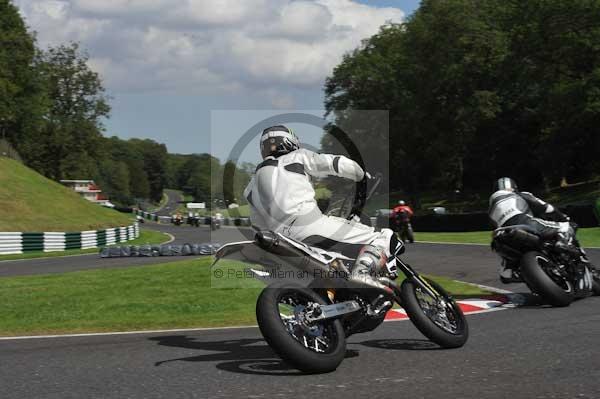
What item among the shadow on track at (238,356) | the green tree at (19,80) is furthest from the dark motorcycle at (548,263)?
the green tree at (19,80)

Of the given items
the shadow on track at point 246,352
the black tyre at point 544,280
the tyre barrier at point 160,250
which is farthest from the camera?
the tyre barrier at point 160,250

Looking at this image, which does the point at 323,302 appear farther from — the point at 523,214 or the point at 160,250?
the point at 160,250

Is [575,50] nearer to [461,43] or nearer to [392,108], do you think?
[461,43]

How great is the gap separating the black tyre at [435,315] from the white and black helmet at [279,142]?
1478 millimetres

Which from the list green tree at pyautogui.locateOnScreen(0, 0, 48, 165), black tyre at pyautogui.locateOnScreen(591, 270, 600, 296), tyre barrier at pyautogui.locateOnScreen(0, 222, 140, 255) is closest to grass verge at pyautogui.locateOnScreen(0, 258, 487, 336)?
black tyre at pyautogui.locateOnScreen(591, 270, 600, 296)

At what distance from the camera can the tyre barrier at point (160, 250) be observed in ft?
77.5

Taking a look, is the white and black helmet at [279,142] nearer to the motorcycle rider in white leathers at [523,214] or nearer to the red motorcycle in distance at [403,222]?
the motorcycle rider in white leathers at [523,214]

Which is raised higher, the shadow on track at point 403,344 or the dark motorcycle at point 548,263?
the dark motorcycle at point 548,263

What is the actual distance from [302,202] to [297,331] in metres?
1.04

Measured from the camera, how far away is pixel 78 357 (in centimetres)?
626

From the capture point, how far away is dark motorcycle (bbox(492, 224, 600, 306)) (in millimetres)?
8977

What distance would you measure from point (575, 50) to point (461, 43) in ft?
28.5

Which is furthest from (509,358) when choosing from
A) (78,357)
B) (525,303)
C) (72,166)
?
(72,166)

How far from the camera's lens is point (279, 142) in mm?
6152
